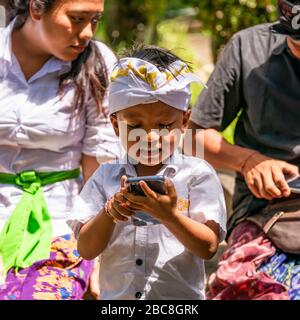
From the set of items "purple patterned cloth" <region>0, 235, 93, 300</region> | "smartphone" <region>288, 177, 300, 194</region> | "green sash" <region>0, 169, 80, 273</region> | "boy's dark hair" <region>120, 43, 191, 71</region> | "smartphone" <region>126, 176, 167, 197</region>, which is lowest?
"purple patterned cloth" <region>0, 235, 93, 300</region>

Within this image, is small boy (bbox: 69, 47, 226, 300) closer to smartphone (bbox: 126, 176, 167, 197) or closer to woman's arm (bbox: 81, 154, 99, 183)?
smartphone (bbox: 126, 176, 167, 197)

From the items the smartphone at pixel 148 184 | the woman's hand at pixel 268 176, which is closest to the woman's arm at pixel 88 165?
the woman's hand at pixel 268 176

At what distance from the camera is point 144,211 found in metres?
2.95

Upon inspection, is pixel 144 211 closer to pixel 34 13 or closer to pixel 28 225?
pixel 28 225

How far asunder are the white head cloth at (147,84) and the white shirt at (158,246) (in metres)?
0.25

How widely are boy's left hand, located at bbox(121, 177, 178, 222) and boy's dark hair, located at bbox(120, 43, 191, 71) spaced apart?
515 millimetres

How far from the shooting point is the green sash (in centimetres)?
363

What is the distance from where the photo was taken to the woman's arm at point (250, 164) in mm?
3402

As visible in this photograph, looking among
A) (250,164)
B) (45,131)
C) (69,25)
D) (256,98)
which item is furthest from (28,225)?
(256,98)

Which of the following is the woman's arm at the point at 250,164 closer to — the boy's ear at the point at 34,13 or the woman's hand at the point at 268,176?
the woman's hand at the point at 268,176

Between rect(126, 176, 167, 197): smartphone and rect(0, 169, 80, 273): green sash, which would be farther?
rect(0, 169, 80, 273): green sash

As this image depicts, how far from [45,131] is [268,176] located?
1.01 metres

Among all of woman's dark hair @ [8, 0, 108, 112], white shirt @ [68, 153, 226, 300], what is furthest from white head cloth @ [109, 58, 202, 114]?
woman's dark hair @ [8, 0, 108, 112]

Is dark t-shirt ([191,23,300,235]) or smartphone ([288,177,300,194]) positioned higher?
dark t-shirt ([191,23,300,235])
